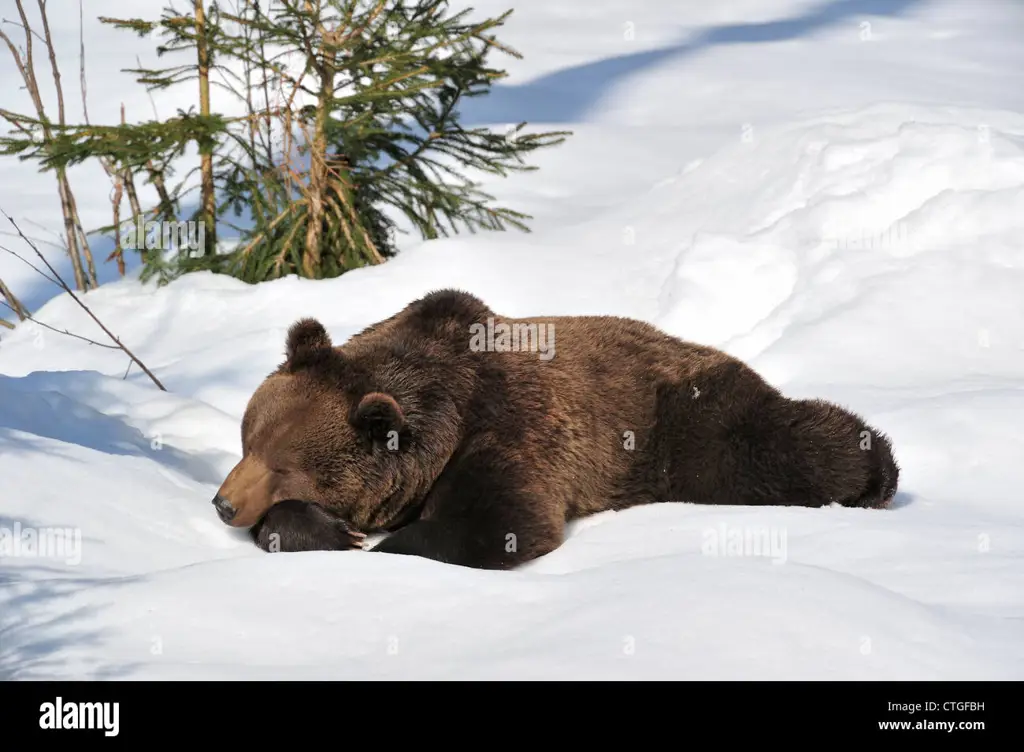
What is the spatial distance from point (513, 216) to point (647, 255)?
67.3 inches

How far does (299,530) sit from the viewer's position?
12.1 feet

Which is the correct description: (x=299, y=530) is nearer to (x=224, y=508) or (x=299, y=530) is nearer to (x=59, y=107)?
(x=224, y=508)

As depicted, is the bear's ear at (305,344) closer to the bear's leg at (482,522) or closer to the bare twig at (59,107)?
the bear's leg at (482,522)

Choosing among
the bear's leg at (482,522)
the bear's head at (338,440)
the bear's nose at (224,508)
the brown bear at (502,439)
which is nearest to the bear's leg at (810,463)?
the brown bear at (502,439)

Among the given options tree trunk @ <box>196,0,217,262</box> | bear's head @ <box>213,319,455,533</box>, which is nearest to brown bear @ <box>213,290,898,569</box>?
bear's head @ <box>213,319,455,533</box>

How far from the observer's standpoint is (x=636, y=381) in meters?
4.34

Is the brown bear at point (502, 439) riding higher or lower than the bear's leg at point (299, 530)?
higher

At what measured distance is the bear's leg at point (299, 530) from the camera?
12.0 feet

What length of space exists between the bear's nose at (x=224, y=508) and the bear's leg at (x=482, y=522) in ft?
1.65

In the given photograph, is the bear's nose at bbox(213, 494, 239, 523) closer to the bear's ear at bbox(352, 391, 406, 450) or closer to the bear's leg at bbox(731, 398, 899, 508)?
the bear's ear at bbox(352, 391, 406, 450)

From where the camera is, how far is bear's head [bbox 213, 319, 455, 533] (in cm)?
376
